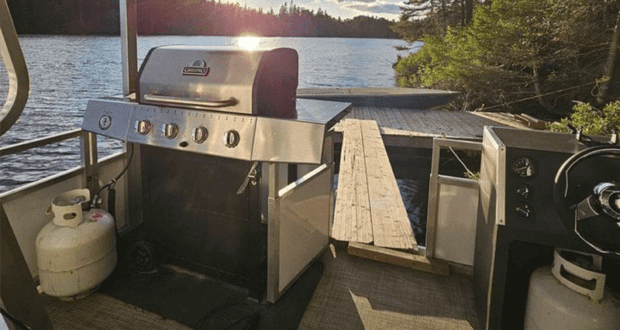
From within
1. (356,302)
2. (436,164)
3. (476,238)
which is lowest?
(356,302)

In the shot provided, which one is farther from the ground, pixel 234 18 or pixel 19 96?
pixel 234 18

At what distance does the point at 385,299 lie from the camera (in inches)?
95.1

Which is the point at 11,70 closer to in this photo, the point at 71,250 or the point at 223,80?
the point at 223,80

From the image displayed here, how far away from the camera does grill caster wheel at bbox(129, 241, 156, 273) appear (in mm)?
2498

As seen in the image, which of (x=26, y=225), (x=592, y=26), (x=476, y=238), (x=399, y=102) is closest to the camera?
(x=26, y=225)

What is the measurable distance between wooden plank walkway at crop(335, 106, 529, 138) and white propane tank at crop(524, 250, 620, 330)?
229 inches

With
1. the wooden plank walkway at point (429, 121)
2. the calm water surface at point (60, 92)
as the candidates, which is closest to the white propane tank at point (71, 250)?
the calm water surface at point (60, 92)

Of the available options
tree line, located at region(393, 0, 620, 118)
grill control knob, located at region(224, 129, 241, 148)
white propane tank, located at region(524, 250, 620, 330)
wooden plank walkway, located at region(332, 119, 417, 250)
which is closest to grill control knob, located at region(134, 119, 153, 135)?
grill control knob, located at region(224, 129, 241, 148)

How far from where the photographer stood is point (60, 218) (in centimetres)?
215

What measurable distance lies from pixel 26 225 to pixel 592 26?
33.2ft

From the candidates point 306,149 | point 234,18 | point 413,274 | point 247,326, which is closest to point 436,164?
point 413,274

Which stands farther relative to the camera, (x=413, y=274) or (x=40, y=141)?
(x=413, y=274)

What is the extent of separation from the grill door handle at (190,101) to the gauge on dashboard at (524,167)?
125 centimetres

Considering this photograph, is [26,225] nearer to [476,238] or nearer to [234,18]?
[234,18]
